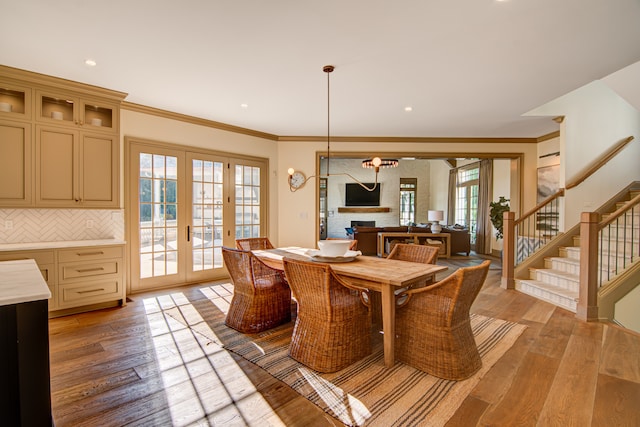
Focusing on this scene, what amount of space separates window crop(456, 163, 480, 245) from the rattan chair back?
255 inches

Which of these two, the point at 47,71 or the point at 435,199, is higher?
the point at 47,71

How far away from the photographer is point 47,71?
3.29 metres

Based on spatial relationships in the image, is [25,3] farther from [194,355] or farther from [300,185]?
[300,185]

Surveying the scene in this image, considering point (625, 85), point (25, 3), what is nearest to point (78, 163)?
point (25, 3)

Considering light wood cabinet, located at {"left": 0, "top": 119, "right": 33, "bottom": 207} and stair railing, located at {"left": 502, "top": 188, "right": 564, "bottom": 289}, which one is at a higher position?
light wood cabinet, located at {"left": 0, "top": 119, "right": 33, "bottom": 207}

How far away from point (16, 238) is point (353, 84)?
4136 mm

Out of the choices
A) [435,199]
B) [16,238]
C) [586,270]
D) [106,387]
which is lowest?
[106,387]

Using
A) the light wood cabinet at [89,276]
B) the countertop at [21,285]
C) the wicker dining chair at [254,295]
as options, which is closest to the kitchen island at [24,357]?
the countertop at [21,285]

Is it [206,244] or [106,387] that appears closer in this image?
[106,387]

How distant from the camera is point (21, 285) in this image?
1.54 meters

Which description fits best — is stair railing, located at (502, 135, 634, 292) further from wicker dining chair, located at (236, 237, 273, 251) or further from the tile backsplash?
the tile backsplash

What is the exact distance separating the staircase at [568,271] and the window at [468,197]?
14.1 ft

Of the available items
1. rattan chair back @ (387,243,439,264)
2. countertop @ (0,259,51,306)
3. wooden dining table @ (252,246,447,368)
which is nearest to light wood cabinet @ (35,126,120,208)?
countertop @ (0,259,51,306)

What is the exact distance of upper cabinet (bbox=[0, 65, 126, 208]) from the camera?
327cm
